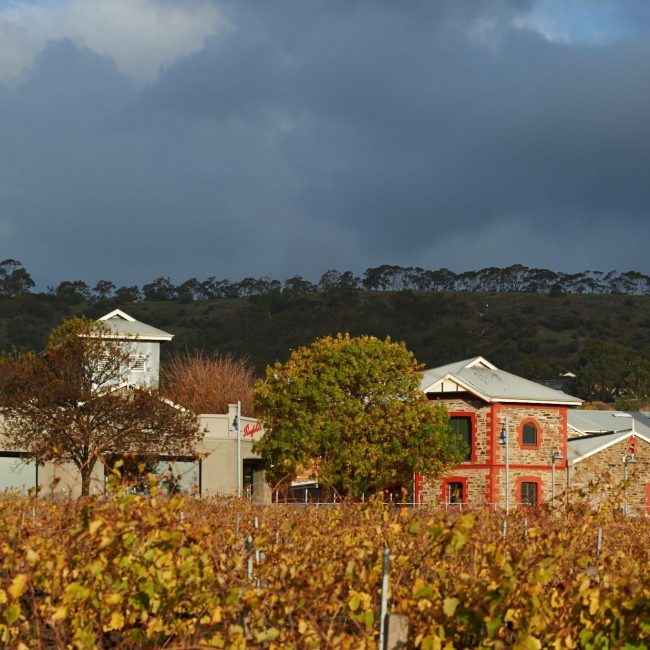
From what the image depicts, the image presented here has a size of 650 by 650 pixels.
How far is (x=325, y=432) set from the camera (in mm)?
43594

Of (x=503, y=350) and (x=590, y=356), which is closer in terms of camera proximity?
(x=590, y=356)

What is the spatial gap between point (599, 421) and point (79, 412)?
32420mm

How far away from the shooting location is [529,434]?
157 ft

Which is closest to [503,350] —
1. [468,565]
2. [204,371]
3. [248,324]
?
[248,324]

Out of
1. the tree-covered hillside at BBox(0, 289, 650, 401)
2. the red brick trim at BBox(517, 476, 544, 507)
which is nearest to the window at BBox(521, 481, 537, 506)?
the red brick trim at BBox(517, 476, 544, 507)

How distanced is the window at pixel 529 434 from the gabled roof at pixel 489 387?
1.05m

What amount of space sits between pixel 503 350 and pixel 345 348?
87.4m

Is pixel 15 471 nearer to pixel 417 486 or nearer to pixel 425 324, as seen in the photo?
pixel 417 486

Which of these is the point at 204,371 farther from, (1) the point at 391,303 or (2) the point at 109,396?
(1) the point at 391,303

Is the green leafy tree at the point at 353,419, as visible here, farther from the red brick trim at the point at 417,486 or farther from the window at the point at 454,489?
the window at the point at 454,489

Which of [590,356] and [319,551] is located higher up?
[590,356]

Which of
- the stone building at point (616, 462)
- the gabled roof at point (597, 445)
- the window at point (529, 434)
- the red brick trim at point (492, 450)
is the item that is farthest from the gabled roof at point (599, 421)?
the red brick trim at point (492, 450)

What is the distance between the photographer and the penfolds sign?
1994 inches

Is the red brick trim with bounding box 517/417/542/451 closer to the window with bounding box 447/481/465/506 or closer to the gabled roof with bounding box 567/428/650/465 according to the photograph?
the gabled roof with bounding box 567/428/650/465
